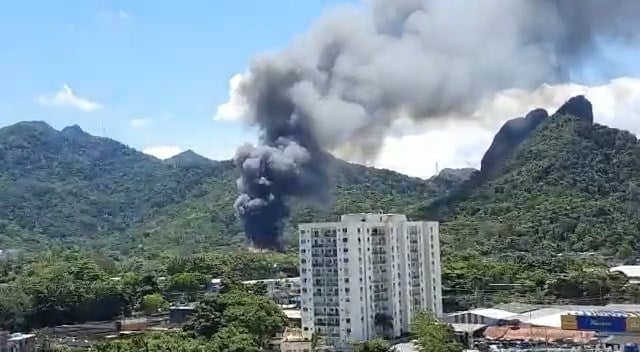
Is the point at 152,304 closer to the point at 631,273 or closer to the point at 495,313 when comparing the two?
the point at 495,313

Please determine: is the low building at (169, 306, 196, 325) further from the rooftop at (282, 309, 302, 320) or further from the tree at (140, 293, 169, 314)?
the rooftop at (282, 309, 302, 320)

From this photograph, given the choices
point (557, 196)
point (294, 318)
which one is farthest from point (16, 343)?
point (557, 196)

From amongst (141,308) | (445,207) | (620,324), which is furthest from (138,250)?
(620,324)

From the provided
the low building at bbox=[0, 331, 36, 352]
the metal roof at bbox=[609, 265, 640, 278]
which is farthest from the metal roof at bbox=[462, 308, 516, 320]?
the low building at bbox=[0, 331, 36, 352]

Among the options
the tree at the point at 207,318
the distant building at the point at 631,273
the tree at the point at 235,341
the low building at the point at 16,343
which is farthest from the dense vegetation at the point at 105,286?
the distant building at the point at 631,273

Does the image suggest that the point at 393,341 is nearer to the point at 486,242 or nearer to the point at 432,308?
the point at 432,308

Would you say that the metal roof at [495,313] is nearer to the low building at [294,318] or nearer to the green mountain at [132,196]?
the low building at [294,318]
